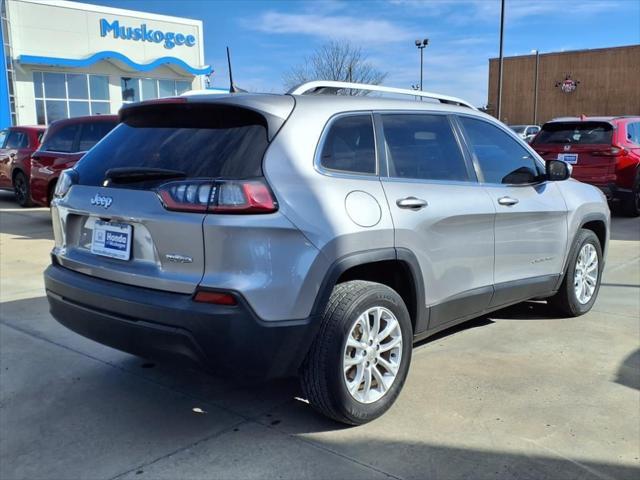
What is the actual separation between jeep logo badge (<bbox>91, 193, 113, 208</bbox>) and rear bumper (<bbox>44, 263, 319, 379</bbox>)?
0.40 m

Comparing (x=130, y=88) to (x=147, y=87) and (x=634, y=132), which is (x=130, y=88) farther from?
(x=634, y=132)

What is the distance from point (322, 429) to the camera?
3.26 metres

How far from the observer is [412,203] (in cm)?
347

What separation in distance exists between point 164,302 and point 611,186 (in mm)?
9674

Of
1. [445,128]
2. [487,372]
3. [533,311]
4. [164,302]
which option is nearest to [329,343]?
[164,302]

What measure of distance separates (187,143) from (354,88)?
3.72 ft

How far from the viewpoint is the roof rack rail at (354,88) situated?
3508mm

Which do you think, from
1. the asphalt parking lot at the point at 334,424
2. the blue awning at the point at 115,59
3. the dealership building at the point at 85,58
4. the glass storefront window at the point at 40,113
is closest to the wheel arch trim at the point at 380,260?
the asphalt parking lot at the point at 334,424

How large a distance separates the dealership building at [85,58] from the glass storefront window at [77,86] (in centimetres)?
4

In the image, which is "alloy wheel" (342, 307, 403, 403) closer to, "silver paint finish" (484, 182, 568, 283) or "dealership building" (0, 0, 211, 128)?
"silver paint finish" (484, 182, 568, 283)

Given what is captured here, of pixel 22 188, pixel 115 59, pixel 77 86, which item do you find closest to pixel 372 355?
pixel 22 188

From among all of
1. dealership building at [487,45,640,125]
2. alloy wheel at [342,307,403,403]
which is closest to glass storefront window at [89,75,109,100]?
alloy wheel at [342,307,403,403]

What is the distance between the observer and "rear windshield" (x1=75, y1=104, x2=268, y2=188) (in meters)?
2.93

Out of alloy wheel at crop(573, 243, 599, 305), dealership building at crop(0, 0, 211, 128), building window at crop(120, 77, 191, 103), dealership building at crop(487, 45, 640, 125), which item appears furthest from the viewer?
dealership building at crop(487, 45, 640, 125)
